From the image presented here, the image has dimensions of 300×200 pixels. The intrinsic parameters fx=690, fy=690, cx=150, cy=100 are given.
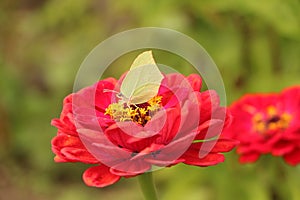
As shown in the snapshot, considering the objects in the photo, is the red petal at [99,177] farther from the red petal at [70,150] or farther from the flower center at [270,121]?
the flower center at [270,121]

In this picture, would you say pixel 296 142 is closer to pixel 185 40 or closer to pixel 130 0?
pixel 185 40

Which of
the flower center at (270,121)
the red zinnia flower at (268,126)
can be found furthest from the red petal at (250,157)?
the flower center at (270,121)

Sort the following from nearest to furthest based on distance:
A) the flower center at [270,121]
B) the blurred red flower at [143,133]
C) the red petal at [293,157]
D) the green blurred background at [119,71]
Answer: the blurred red flower at [143,133]
the red petal at [293,157]
the flower center at [270,121]
the green blurred background at [119,71]

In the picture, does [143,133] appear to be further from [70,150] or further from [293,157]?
[293,157]

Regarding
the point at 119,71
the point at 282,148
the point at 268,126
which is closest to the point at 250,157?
the point at 282,148

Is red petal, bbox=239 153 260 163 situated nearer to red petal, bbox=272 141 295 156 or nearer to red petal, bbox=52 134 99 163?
red petal, bbox=272 141 295 156

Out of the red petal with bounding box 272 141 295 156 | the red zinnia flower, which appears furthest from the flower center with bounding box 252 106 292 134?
the red petal with bounding box 272 141 295 156
